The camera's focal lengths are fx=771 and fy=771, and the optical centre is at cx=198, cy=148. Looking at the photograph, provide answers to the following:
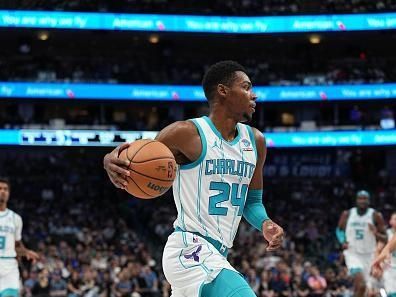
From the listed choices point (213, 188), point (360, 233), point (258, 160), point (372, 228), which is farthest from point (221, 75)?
point (360, 233)

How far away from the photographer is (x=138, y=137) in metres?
27.0

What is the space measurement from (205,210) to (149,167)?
0.56 meters

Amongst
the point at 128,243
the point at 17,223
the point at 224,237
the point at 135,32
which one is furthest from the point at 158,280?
the point at 224,237

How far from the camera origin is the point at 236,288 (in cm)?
459

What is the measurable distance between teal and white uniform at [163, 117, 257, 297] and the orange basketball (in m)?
0.32

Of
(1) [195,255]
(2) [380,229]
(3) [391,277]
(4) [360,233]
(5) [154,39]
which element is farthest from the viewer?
(5) [154,39]

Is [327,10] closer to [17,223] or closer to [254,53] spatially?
[254,53]

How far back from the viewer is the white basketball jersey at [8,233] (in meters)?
10.9

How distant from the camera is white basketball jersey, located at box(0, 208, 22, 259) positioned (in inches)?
431

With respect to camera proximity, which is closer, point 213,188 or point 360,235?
point 213,188

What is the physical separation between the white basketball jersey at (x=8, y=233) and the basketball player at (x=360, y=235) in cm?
539

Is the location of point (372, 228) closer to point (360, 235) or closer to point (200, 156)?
point (360, 235)

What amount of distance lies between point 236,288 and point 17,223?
7.08 meters

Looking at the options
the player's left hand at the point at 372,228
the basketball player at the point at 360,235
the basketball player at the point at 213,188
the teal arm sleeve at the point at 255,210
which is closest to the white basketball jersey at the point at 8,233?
the basketball player at the point at 360,235
